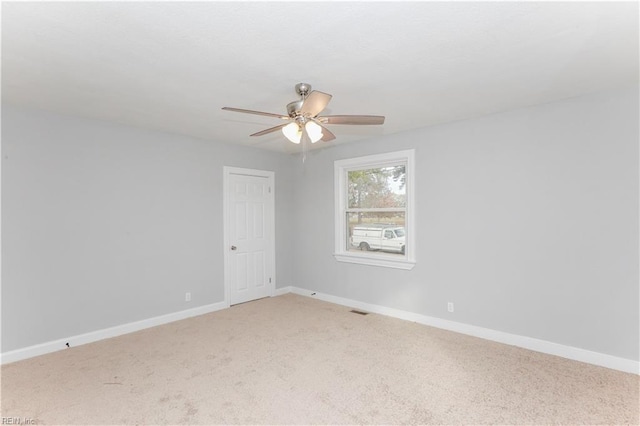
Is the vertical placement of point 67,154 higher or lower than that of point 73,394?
higher

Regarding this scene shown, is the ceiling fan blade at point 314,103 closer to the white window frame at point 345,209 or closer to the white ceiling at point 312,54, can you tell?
the white ceiling at point 312,54

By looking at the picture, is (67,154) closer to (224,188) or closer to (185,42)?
(224,188)

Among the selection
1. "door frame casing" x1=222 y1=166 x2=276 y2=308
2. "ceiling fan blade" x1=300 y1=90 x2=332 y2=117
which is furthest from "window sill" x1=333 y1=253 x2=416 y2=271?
"ceiling fan blade" x1=300 y1=90 x2=332 y2=117

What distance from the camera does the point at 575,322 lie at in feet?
10.2

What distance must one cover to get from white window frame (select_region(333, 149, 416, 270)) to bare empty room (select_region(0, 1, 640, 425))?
1.5 inches

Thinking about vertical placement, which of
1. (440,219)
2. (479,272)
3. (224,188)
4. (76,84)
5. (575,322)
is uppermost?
(76,84)

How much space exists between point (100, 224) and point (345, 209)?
3.14 metres

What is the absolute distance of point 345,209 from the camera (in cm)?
510

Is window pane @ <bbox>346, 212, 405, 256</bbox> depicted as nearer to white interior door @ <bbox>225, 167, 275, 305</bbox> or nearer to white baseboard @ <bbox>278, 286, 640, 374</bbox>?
white baseboard @ <bbox>278, 286, 640, 374</bbox>

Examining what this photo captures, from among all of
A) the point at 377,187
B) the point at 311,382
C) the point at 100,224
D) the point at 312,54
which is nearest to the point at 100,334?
the point at 100,224

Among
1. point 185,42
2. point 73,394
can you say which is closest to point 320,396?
point 73,394

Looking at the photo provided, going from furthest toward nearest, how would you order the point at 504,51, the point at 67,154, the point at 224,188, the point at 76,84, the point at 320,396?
the point at 224,188, the point at 67,154, the point at 76,84, the point at 320,396, the point at 504,51

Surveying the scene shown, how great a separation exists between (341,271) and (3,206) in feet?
12.9

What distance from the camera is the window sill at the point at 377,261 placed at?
4.30 meters
